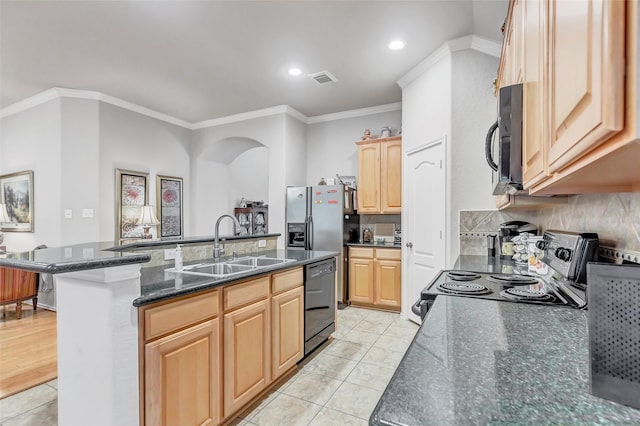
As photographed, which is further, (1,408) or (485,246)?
(485,246)

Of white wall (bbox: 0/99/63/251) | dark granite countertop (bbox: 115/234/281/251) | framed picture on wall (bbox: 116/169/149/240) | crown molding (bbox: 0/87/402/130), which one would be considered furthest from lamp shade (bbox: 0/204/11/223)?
dark granite countertop (bbox: 115/234/281/251)

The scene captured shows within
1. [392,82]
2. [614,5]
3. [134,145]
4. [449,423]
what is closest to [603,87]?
[614,5]

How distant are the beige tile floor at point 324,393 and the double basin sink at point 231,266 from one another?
2.93 ft

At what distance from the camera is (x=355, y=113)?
4.93 m

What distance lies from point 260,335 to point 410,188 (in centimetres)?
248

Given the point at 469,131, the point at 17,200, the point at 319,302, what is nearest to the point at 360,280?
the point at 319,302

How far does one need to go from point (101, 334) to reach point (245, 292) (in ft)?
2.54

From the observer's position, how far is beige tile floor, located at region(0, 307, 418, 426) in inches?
76.2

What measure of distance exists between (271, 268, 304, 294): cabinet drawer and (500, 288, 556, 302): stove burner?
4.61ft

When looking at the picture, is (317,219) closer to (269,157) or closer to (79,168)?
(269,157)

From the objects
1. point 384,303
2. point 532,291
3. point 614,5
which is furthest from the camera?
point 384,303

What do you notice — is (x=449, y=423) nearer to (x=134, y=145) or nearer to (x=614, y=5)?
(x=614, y=5)

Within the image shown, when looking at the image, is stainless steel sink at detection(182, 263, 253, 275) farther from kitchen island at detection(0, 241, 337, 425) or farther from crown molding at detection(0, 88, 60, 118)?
crown molding at detection(0, 88, 60, 118)

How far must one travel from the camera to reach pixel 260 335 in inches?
81.4
